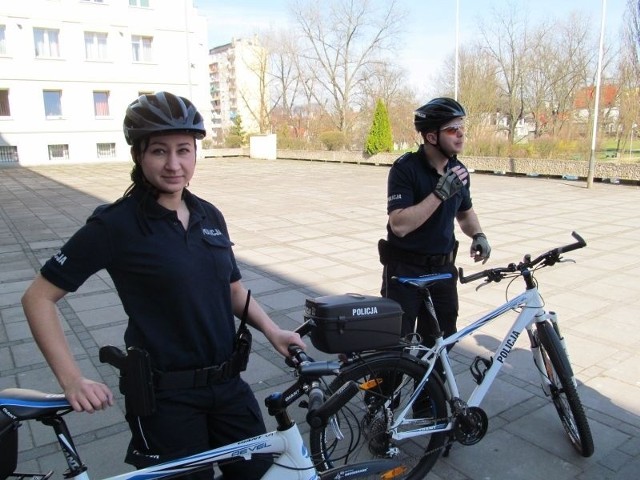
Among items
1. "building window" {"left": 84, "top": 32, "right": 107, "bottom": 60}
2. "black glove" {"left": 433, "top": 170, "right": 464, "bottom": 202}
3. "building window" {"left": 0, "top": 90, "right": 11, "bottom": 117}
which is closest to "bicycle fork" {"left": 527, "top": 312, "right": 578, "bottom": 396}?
"black glove" {"left": 433, "top": 170, "right": 464, "bottom": 202}

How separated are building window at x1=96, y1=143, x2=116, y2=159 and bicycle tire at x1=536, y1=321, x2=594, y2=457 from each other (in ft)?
102

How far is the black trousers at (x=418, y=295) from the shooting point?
9.82 feet

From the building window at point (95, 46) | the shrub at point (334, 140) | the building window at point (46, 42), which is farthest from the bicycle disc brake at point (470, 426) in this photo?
the building window at point (95, 46)

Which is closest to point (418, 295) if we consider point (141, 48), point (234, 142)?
point (141, 48)

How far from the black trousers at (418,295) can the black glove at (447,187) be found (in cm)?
52

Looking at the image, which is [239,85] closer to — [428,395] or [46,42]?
[46,42]

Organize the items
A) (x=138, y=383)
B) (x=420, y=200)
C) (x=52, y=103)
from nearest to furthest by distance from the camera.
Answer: (x=138, y=383), (x=420, y=200), (x=52, y=103)

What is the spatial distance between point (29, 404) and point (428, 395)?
1.81m

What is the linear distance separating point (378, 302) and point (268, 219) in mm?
9091

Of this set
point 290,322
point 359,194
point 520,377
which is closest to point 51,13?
point 359,194

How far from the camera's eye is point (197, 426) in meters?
1.82

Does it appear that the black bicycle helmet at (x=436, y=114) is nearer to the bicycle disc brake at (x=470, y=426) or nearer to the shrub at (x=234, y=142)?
the bicycle disc brake at (x=470, y=426)

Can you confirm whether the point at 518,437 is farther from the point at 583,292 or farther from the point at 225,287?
the point at 583,292

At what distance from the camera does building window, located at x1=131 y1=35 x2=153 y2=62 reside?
31.3m
